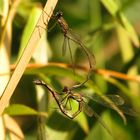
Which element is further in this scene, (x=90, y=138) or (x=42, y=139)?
(x=90, y=138)

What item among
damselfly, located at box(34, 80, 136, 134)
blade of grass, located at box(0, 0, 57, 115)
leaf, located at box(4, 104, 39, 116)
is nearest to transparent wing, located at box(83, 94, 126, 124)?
damselfly, located at box(34, 80, 136, 134)

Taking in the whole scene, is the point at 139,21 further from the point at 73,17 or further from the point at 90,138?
the point at 90,138

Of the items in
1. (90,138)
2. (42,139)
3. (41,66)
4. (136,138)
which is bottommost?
(136,138)

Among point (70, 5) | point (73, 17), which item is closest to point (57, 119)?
point (73, 17)

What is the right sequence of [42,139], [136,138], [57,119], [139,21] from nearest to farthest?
[42,139] → [57,119] → [136,138] → [139,21]

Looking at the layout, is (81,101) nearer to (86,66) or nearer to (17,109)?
(17,109)

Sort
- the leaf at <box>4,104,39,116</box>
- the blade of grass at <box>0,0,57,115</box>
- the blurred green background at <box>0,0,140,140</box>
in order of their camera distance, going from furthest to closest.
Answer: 1. the blurred green background at <box>0,0,140,140</box>
2. the leaf at <box>4,104,39,116</box>
3. the blade of grass at <box>0,0,57,115</box>

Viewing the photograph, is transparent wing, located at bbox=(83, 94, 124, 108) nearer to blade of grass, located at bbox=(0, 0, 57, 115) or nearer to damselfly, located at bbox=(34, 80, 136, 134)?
damselfly, located at bbox=(34, 80, 136, 134)

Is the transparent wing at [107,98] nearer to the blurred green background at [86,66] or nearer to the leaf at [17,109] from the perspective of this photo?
the blurred green background at [86,66]

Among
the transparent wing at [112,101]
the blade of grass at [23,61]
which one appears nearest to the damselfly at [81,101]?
the transparent wing at [112,101]
